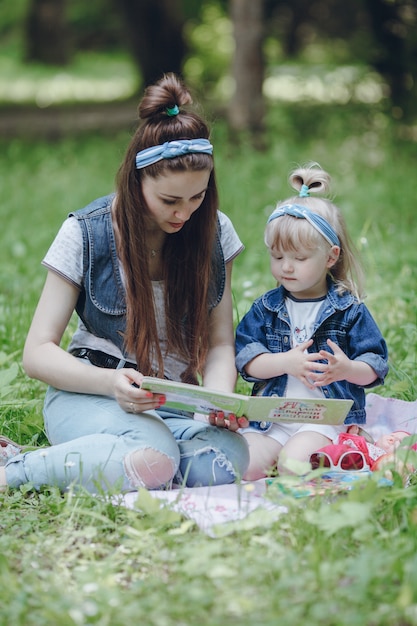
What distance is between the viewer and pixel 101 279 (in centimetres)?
288

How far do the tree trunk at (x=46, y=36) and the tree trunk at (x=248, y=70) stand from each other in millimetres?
11712

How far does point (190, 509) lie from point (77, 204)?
448 cm

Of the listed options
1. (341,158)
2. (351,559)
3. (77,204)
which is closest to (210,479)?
(351,559)

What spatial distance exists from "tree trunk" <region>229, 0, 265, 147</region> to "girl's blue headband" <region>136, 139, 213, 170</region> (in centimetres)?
594

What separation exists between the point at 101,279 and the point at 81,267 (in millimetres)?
76

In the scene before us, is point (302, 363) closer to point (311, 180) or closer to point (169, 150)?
point (311, 180)

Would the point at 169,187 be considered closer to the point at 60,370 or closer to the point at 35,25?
the point at 60,370

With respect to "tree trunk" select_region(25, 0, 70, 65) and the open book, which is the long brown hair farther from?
"tree trunk" select_region(25, 0, 70, 65)

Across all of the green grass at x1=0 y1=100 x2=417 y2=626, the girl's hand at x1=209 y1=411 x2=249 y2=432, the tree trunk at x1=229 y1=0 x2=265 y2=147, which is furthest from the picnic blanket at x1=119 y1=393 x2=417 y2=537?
the tree trunk at x1=229 y1=0 x2=265 y2=147

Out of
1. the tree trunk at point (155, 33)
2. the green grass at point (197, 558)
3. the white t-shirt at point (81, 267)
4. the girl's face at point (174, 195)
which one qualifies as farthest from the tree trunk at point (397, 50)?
the girl's face at point (174, 195)

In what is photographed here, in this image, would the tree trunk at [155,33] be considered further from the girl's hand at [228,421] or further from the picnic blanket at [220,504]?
the picnic blanket at [220,504]

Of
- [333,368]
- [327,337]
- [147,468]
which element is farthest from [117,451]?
[327,337]

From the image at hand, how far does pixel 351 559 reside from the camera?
2074 mm

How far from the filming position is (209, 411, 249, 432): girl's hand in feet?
9.13
